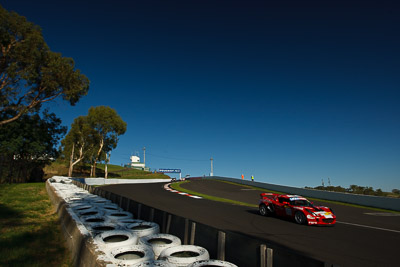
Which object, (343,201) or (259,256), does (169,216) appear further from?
(343,201)

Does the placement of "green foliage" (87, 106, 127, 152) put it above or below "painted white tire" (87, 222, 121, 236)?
above

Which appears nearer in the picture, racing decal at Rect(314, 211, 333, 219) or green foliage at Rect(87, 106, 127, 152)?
racing decal at Rect(314, 211, 333, 219)

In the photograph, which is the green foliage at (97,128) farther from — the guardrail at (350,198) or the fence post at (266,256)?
the fence post at (266,256)

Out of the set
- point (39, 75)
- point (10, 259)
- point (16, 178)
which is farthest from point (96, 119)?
point (10, 259)

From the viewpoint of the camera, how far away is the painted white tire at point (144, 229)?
500 centimetres

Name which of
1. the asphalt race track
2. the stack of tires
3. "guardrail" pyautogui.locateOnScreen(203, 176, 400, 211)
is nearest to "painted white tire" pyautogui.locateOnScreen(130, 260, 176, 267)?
the stack of tires

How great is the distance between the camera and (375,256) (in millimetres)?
5852

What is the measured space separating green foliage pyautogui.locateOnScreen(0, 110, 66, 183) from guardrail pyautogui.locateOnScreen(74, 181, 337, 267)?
29909 millimetres

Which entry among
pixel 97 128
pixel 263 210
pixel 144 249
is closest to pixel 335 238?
pixel 263 210

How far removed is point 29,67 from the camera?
64.9 feet

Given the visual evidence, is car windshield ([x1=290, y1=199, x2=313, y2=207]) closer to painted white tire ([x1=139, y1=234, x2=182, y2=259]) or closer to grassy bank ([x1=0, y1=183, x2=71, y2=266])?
painted white tire ([x1=139, y1=234, x2=182, y2=259])

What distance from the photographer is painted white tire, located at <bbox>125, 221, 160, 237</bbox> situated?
16.4 ft

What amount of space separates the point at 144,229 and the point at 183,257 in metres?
1.76

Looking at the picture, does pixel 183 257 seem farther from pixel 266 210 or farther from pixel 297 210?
pixel 266 210
